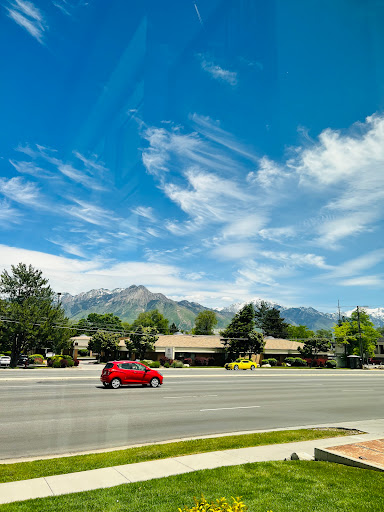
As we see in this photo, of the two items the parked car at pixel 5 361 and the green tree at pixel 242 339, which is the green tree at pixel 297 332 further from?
the parked car at pixel 5 361

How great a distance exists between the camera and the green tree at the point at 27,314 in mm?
48594

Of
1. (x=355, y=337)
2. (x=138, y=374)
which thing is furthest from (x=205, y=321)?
(x=138, y=374)

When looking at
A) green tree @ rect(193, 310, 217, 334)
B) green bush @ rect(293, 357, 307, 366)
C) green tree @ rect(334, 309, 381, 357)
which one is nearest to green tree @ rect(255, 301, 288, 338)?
green tree @ rect(193, 310, 217, 334)

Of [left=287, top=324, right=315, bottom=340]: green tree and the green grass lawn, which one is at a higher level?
[left=287, top=324, right=315, bottom=340]: green tree

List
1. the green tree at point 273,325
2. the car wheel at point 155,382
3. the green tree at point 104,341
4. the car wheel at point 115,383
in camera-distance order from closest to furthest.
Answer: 1. the car wheel at point 115,383
2. the car wheel at point 155,382
3. the green tree at point 104,341
4. the green tree at point 273,325

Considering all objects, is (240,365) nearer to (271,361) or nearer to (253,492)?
(271,361)

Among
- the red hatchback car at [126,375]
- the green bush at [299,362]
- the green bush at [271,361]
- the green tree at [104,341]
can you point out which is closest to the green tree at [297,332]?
the green bush at [299,362]

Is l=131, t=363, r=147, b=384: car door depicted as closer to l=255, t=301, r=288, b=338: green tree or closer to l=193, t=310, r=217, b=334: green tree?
l=255, t=301, r=288, b=338: green tree

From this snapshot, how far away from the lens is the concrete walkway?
6.35 meters

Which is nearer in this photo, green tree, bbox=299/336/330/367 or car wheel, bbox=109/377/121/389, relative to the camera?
car wheel, bbox=109/377/121/389

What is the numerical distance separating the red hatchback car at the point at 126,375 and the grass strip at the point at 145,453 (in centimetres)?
1300

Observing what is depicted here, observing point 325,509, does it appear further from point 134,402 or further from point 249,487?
point 134,402

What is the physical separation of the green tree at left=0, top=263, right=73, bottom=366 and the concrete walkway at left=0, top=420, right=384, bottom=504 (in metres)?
45.1

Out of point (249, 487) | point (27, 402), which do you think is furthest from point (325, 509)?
point (27, 402)
